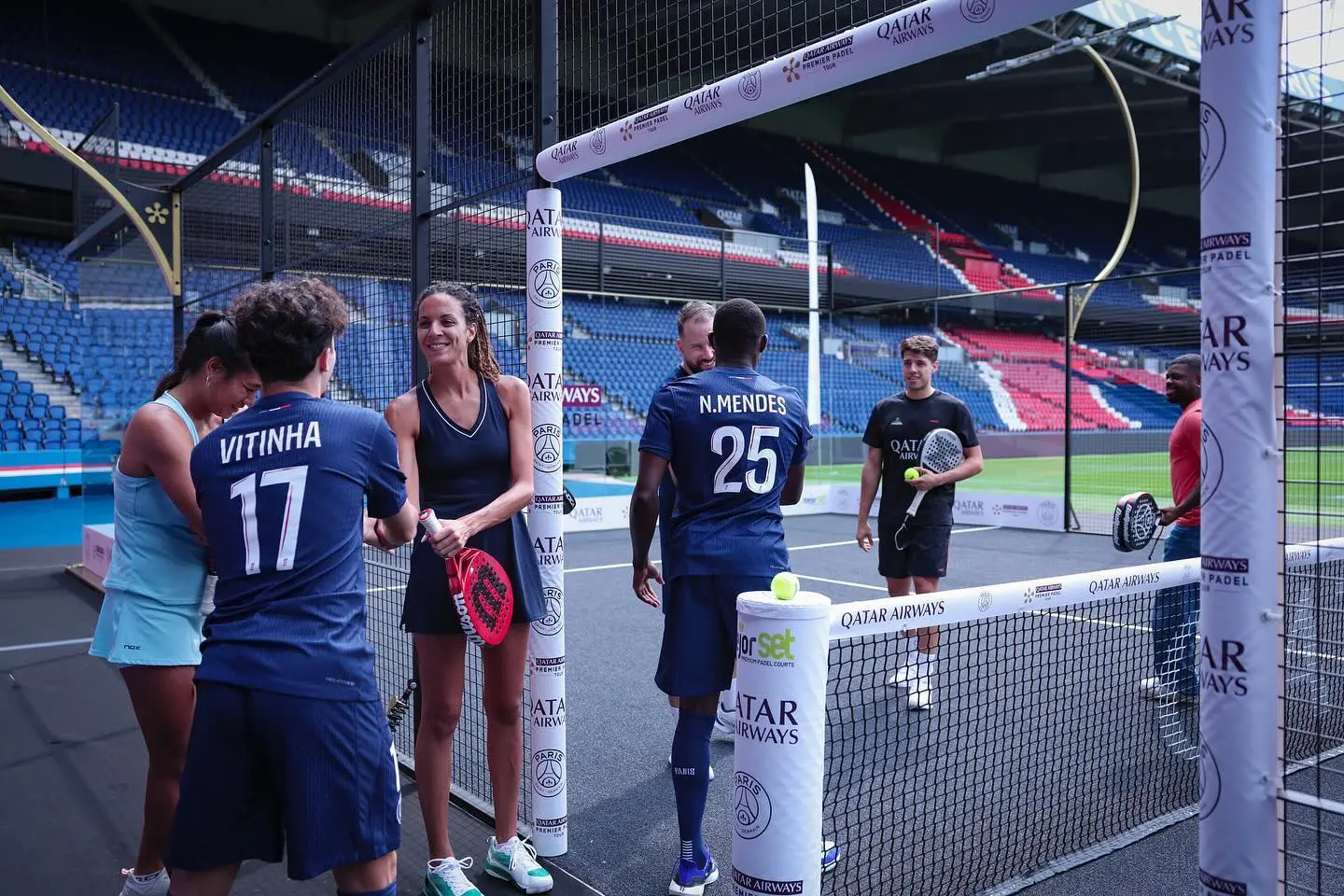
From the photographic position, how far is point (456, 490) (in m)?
2.94

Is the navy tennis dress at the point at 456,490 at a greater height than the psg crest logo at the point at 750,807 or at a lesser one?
greater

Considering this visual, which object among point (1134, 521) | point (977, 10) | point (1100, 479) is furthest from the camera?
point (1100, 479)

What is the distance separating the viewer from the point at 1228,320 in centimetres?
159

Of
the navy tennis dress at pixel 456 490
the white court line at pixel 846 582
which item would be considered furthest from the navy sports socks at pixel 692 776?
the white court line at pixel 846 582

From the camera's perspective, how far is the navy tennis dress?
289 cm

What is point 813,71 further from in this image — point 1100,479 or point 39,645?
point 1100,479

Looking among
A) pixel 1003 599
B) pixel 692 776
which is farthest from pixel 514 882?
pixel 1003 599

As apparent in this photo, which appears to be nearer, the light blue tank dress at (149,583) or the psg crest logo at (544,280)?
the light blue tank dress at (149,583)

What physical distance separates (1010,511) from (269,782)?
12.9 m

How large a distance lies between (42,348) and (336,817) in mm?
17813

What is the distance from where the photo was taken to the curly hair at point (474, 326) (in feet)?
9.71

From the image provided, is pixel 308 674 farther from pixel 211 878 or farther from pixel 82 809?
pixel 82 809

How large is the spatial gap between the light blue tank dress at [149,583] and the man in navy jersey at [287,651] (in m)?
0.90

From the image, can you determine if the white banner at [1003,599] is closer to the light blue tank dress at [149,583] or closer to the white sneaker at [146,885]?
the light blue tank dress at [149,583]
